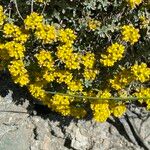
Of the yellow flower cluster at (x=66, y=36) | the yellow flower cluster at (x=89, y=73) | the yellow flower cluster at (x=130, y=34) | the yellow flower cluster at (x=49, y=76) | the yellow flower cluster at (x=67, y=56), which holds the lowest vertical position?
the yellow flower cluster at (x=49, y=76)

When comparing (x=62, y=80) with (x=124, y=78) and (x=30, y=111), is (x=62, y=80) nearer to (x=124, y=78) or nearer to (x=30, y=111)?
(x=124, y=78)

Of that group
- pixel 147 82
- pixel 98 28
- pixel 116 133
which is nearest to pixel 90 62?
pixel 98 28

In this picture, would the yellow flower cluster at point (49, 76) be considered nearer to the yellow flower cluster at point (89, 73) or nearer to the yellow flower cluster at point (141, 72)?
the yellow flower cluster at point (89, 73)

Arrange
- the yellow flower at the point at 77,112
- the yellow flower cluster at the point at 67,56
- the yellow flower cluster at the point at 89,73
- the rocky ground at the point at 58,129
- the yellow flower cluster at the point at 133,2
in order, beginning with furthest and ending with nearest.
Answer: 1. the rocky ground at the point at 58,129
2. the yellow flower at the point at 77,112
3. the yellow flower cluster at the point at 89,73
4. the yellow flower cluster at the point at 67,56
5. the yellow flower cluster at the point at 133,2

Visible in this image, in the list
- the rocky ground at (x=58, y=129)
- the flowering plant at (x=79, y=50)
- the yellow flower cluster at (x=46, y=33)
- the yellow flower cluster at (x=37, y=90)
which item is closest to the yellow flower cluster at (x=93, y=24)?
the flowering plant at (x=79, y=50)

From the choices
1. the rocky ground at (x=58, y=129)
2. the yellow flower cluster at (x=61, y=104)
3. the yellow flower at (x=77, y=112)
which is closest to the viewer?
the yellow flower cluster at (x=61, y=104)

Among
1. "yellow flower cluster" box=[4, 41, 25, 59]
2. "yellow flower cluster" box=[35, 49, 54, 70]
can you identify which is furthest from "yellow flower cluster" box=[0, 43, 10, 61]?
"yellow flower cluster" box=[35, 49, 54, 70]
